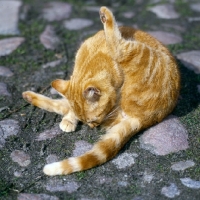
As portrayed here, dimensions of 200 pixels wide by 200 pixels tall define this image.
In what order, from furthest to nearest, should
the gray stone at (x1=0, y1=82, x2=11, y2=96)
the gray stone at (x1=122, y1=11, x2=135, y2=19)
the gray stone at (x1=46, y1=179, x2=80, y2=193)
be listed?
the gray stone at (x1=122, y1=11, x2=135, y2=19)
the gray stone at (x1=0, y1=82, x2=11, y2=96)
the gray stone at (x1=46, y1=179, x2=80, y2=193)

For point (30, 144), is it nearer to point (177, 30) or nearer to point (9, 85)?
point (9, 85)

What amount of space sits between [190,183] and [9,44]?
340 centimetres

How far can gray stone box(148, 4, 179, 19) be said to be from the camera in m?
7.25

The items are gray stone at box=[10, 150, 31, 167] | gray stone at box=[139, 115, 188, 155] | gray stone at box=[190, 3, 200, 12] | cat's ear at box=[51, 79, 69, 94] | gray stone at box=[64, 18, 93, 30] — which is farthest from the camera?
gray stone at box=[190, 3, 200, 12]

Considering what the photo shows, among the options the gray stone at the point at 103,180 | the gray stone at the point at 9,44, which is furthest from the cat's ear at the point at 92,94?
the gray stone at the point at 9,44

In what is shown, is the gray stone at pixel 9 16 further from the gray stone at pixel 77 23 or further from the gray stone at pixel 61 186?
the gray stone at pixel 61 186

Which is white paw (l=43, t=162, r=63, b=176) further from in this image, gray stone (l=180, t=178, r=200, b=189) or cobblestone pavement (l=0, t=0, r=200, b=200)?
gray stone (l=180, t=178, r=200, b=189)

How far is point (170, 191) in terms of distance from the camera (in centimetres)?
387

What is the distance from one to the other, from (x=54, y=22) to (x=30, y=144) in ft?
9.95

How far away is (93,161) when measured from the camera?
13.3 ft

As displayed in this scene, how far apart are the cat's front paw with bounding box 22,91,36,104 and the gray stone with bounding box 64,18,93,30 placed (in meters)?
2.10

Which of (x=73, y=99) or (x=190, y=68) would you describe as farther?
(x=190, y=68)

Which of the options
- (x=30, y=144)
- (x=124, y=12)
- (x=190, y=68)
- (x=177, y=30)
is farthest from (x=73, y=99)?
(x=124, y=12)

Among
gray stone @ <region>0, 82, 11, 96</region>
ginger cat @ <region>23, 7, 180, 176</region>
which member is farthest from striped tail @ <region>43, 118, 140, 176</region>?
gray stone @ <region>0, 82, 11, 96</region>
